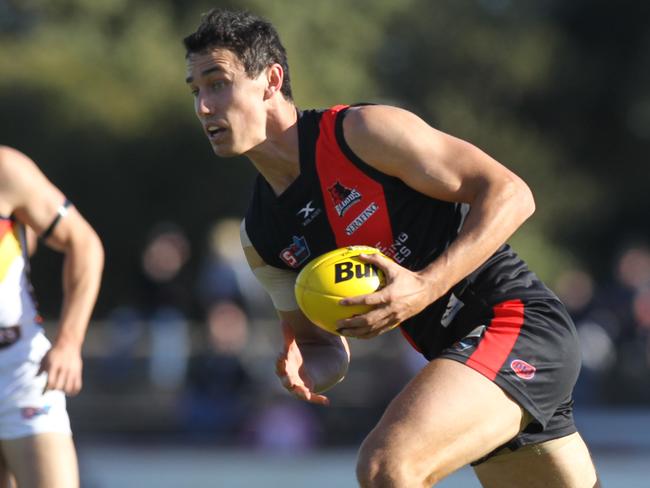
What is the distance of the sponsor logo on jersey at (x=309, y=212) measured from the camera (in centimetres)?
512

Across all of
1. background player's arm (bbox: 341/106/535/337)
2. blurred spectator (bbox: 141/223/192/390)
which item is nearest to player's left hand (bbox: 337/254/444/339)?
background player's arm (bbox: 341/106/535/337)

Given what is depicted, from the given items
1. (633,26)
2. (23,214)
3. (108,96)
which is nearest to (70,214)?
(23,214)

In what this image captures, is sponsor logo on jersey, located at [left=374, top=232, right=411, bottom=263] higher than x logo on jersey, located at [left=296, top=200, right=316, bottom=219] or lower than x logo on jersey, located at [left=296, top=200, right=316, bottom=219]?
lower

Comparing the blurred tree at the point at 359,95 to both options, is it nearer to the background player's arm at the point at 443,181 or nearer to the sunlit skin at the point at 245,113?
the sunlit skin at the point at 245,113

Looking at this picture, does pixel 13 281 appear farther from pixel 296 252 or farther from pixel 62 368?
pixel 296 252

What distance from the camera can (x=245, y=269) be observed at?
1437 centimetres

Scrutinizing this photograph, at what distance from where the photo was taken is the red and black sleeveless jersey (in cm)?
504

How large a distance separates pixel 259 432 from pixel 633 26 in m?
21.6

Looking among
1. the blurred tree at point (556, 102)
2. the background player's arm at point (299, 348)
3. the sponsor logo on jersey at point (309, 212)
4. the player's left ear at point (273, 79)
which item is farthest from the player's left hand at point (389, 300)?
the blurred tree at point (556, 102)

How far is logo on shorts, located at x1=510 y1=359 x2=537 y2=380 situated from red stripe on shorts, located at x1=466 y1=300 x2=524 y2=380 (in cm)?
4

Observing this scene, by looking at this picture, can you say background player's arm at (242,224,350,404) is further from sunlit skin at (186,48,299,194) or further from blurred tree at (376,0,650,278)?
blurred tree at (376,0,650,278)

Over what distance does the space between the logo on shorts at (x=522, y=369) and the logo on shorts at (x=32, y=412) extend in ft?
6.97

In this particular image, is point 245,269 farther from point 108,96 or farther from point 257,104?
point 108,96

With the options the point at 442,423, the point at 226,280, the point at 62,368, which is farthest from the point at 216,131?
the point at 226,280
